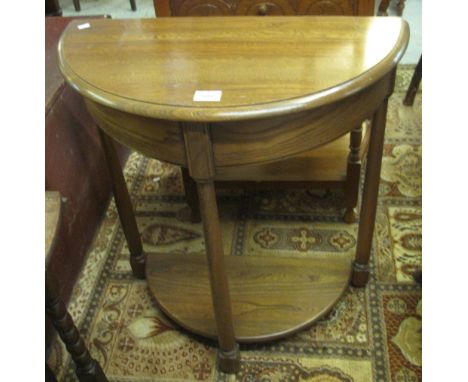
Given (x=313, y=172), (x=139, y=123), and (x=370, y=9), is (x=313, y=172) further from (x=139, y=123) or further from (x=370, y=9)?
(x=139, y=123)

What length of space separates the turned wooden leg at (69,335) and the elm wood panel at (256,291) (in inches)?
9.9

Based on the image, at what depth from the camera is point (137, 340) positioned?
1297mm

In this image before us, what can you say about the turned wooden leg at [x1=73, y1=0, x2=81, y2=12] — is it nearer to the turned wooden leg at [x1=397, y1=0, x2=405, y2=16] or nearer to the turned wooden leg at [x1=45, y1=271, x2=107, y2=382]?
the turned wooden leg at [x1=397, y1=0, x2=405, y2=16]

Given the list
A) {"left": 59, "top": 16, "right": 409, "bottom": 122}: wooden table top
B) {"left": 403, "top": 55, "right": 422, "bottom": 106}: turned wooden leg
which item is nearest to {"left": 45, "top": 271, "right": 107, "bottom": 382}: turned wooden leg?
{"left": 59, "top": 16, "right": 409, "bottom": 122}: wooden table top

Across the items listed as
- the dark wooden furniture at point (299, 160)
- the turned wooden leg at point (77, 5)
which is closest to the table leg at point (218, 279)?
the dark wooden furniture at point (299, 160)

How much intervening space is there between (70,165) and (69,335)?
53 centimetres

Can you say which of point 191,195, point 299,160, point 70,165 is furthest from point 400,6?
point 70,165

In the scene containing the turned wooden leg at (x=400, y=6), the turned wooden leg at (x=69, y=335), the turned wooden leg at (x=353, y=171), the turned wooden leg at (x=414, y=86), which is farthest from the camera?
the turned wooden leg at (x=400, y=6)

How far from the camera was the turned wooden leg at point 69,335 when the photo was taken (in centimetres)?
94

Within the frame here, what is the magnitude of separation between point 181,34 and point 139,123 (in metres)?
0.25

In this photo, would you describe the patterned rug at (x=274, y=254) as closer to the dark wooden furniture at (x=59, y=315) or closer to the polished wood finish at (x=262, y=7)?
the dark wooden furniture at (x=59, y=315)

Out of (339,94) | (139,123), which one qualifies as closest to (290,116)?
(339,94)

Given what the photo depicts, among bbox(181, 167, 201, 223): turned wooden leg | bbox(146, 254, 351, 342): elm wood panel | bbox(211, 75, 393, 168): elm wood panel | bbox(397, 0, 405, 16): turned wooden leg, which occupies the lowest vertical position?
bbox(146, 254, 351, 342): elm wood panel

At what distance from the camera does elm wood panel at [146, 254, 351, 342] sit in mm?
1238
